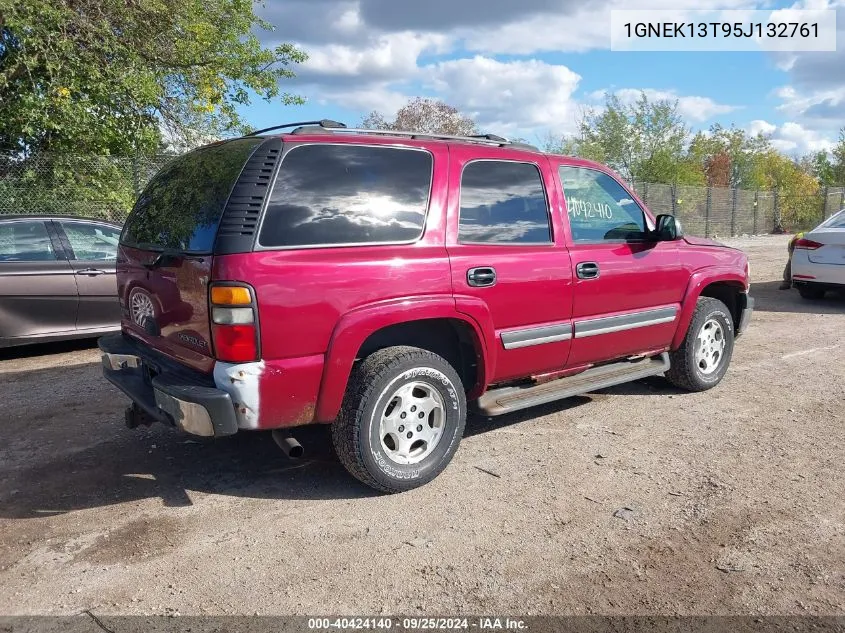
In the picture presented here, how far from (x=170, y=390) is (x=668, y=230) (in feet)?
11.5

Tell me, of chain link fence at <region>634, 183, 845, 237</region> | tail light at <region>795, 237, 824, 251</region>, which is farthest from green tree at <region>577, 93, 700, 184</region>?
tail light at <region>795, 237, 824, 251</region>

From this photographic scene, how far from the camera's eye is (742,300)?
589 cm

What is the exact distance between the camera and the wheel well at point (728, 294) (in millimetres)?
5843

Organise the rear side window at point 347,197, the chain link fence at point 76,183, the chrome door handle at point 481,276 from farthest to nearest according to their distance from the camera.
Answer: the chain link fence at point 76,183, the chrome door handle at point 481,276, the rear side window at point 347,197

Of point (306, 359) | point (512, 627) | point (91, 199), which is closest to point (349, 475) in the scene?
point (306, 359)

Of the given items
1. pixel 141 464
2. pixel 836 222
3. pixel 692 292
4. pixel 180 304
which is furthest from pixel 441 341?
pixel 836 222

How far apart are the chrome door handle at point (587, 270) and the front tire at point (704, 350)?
1326 millimetres

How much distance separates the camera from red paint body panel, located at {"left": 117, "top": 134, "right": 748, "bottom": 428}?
3.30 metres

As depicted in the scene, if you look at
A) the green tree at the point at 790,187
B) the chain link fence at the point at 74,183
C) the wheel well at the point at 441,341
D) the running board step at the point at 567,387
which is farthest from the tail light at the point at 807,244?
the green tree at the point at 790,187

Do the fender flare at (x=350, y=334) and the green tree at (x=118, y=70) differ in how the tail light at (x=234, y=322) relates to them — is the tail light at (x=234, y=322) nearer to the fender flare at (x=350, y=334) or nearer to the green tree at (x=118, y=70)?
the fender flare at (x=350, y=334)

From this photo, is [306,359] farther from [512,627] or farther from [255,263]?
[512,627]

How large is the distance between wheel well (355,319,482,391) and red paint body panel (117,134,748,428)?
0.08 meters

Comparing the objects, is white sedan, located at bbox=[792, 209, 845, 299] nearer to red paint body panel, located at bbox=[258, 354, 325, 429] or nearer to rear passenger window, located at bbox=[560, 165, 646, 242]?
rear passenger window, located at bbox=[560, 165, 646, 242]

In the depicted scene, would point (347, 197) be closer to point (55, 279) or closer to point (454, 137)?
point (454, 137)
